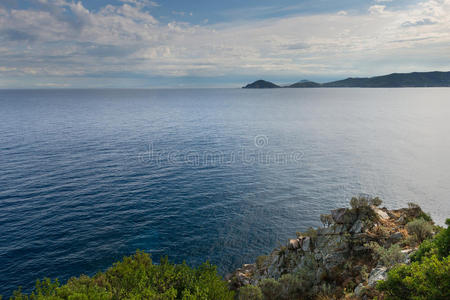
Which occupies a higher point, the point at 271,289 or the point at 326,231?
the point at 326,231

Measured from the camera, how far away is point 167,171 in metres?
66.4

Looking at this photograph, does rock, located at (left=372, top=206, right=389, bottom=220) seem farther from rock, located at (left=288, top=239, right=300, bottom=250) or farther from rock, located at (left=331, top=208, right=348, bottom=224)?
rock, located at (left=288, top=239, right=300, bottom=250)

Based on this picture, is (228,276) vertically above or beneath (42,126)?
beneath

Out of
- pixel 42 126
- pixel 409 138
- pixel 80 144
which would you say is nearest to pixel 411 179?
pixel 409 138

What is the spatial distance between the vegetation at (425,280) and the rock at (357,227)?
1032cm

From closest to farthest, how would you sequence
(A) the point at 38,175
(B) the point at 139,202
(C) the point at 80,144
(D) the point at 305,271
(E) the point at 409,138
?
(D) the point at 305,271 → (B) the point at 139,202 → (A) the point at 38,175 → (C) the point at 80,144 → (E) the point at 409,138

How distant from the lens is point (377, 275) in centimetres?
1962

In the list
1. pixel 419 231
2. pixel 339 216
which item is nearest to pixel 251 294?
pixel 339 216

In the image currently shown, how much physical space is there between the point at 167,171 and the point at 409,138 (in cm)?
10099

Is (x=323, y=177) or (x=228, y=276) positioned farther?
(x=323, y=177)

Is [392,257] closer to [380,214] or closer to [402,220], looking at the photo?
[380,214]

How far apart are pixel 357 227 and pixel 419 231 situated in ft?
17.1

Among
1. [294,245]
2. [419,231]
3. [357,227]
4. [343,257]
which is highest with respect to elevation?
[419,231]

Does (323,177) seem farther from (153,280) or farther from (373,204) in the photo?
(153,280)
